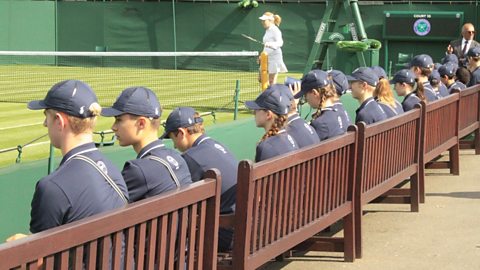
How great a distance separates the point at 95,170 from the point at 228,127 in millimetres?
6702

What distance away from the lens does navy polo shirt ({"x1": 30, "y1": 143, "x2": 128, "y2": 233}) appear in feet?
15.0

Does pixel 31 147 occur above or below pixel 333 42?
below

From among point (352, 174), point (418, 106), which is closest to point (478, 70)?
point (418, 106)

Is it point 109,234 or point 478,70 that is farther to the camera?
point 478,70

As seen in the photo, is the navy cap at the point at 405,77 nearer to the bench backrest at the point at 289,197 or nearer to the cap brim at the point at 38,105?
the bench backrest at the point at 289,197

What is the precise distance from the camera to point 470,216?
10484mm

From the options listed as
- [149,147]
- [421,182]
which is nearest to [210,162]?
[149,147]

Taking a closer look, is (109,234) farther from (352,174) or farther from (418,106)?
(418,106)

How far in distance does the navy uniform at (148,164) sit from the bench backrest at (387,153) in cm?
308

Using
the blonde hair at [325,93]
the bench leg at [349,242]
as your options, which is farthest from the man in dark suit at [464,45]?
the bench leg at [349,242]

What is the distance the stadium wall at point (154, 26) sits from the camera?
124 ft

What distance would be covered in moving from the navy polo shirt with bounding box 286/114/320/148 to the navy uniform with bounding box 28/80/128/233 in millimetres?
3670

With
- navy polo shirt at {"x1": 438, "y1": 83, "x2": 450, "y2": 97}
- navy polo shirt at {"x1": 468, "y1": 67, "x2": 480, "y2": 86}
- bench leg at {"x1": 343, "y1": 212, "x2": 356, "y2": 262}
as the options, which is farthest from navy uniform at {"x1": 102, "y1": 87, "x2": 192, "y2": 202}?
navy polo shirt at {"x1": 468, "y1": 67, "x2": 480, "y2": 86}

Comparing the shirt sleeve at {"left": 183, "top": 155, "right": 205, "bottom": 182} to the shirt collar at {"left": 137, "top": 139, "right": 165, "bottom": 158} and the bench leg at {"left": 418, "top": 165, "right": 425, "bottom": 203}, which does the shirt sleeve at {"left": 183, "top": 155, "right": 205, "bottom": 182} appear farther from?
the bench leg at {"left": 418, "top": 165, "right": 425, "bottom": 203}
